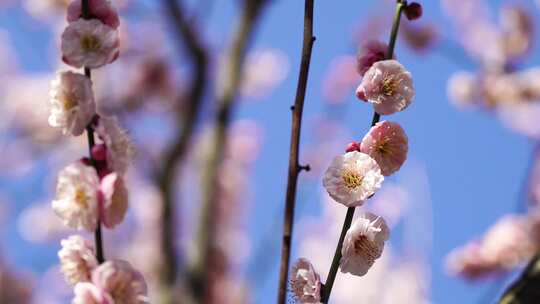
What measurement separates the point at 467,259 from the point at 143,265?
329 cm

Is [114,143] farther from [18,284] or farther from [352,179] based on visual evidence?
[18,284]

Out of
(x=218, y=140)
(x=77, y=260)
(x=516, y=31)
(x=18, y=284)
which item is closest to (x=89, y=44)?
(x=77, y=260)

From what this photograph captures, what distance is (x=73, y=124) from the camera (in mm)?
710

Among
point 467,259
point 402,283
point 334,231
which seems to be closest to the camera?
point 467,259

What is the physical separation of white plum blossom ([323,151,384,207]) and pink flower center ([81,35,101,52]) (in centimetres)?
26

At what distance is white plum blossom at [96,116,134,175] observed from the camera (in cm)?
70

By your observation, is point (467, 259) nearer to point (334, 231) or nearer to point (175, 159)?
point (175, 159)

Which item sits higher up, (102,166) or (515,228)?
(515,228)

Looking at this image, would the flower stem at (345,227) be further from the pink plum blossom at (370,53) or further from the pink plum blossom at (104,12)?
the pink plum blossom at (104,12)

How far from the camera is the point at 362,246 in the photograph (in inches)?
29.9

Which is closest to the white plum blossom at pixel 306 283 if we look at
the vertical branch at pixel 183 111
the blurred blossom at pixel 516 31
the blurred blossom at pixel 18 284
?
the vertical branch at pixel 183 111

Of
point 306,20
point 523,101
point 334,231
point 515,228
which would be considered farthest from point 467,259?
point 334,231

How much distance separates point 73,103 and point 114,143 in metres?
0.06

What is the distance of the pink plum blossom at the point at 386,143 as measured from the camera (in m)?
0.75
